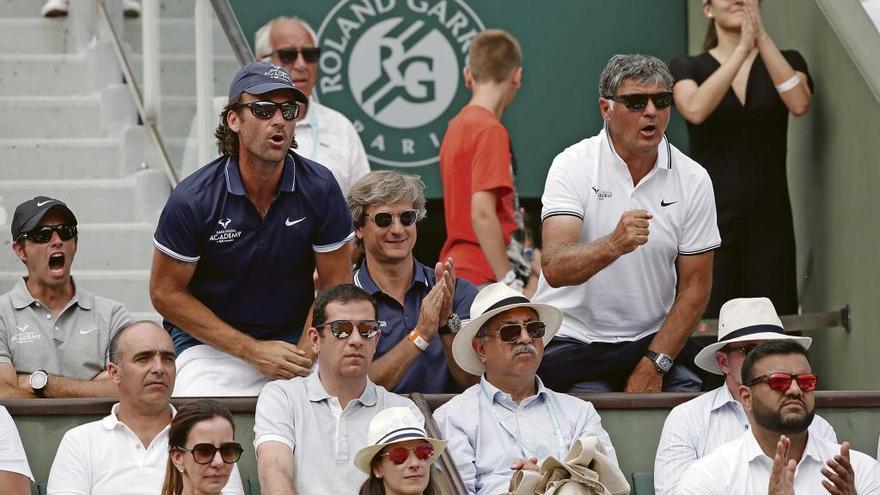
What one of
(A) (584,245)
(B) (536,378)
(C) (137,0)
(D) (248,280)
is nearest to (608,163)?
(A) (584,245)

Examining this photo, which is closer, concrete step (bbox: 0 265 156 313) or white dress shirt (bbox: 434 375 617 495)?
white dress shirt (bbox: 434 375 617 495)

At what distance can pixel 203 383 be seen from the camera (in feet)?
24.3

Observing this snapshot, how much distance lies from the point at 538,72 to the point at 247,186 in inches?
194

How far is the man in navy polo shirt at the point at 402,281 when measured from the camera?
754 centimetres

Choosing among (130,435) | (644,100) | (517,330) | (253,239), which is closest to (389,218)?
(253,239)

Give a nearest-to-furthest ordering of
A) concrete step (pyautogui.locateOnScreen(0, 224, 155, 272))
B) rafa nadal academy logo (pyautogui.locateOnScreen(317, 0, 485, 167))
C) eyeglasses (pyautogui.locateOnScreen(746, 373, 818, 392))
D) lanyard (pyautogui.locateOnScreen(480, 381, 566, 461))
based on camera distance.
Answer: eyeglasses (pyautogui.locateOnScreen(746, 373, 818, 392)) → lanyard (pyautogui.locateOnScreen(480, 381, 566, 461)) → concrete step (pyautogui.locateOnScreen(0, 224, 155, 272)) → rafa nadal academy logo (pyautogui.locateOnScreen(317, 0, 485, 167))

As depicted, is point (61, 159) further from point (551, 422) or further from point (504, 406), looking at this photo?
point (551, 422)

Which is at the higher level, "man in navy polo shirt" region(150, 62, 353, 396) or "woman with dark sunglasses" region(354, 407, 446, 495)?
"man in navy polo shirt" region(150, 62, 353, 396)

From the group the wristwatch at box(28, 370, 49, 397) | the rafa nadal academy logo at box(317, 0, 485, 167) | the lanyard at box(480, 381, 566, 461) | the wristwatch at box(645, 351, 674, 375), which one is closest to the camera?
the lanyard at box(480, 381, 566, 461)

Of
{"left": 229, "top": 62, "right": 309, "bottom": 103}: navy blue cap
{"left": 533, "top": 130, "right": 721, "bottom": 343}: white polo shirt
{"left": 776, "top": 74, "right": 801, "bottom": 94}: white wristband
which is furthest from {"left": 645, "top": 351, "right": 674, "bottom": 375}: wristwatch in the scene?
{"left": 776, "top": 74, "right": 801, "bottom": 94}: white wristband

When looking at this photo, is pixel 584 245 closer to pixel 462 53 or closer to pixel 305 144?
pixel 305 144

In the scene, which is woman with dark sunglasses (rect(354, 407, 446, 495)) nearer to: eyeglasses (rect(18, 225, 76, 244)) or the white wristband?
eyeglasses (rect(18, 225, 76, 244))

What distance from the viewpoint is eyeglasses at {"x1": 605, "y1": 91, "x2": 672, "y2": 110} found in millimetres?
7512

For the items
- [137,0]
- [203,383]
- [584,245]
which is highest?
[137,0]
